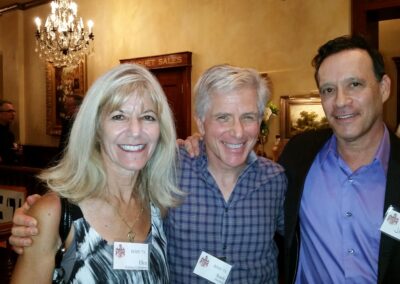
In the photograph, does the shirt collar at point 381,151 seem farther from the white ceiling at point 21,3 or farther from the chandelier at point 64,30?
the white ceiling at point 21,3

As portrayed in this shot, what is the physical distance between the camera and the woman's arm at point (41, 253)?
52.0 inches

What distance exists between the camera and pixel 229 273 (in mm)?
1741

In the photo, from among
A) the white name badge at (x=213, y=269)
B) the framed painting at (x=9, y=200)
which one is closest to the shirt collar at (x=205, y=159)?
the white name badge at (x=213, y=269)

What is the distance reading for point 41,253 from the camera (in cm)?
132

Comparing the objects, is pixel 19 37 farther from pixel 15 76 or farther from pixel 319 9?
pixel 319 9

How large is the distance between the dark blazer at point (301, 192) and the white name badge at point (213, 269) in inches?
13.9

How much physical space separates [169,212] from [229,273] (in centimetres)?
37

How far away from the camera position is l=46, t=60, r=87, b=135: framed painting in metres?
Result: 8.01

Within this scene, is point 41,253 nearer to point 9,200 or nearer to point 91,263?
point 91,263

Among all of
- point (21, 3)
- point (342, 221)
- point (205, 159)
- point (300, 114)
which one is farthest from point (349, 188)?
point (21, 3)

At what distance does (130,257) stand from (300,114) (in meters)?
3.89

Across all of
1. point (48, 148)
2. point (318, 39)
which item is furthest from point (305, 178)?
point (48, 148)

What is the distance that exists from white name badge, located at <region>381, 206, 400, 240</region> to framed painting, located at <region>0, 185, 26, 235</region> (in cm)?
243

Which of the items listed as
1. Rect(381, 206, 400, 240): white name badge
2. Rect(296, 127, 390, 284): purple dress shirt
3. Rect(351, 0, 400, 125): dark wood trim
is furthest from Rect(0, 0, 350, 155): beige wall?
Rect(381, 206, 400, 240): white name badge
